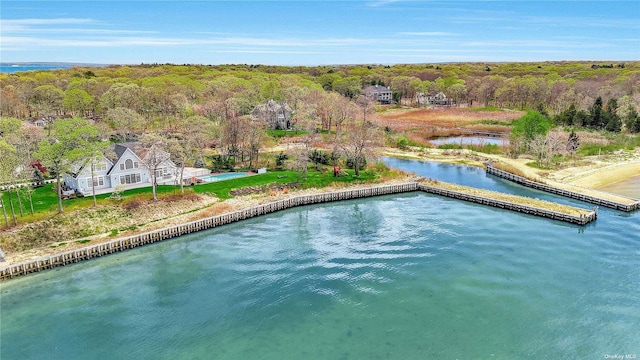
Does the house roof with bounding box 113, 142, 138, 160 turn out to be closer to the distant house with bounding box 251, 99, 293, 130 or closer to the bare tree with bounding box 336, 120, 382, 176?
the bare tree with bounding box 336, 120, 382, 176

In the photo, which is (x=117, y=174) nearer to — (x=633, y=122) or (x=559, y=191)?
(x=559, y=191)

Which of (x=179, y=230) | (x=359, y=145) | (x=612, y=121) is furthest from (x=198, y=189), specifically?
(x=612, y=121)

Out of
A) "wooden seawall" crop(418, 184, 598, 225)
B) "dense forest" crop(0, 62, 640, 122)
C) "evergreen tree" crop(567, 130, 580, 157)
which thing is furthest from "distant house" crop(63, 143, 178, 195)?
"evergreen tree" crop(567, 130, 580, 157)

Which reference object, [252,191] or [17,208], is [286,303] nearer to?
[252,191]

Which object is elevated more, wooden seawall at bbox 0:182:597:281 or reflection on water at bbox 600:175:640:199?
reflection on water at bbox 600:175:640:199

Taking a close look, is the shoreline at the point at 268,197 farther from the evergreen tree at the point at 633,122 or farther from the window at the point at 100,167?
the evergreen tree at the point at 633,122

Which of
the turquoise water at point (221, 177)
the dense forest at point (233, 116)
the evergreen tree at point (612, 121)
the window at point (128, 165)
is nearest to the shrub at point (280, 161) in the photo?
the dense forest at point (233, 116)
